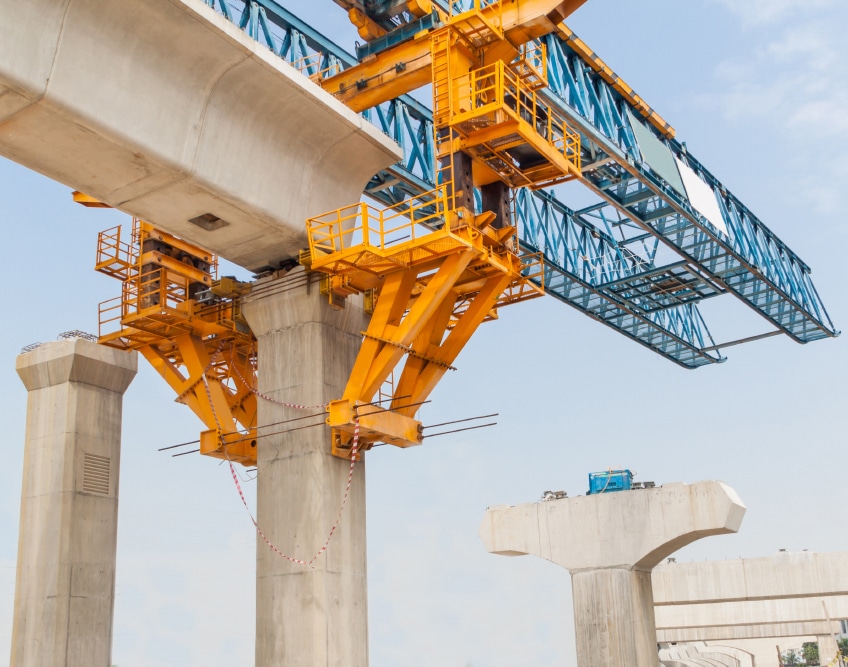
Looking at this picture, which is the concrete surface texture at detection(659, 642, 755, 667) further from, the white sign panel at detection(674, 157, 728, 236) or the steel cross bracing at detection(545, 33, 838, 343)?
the white sign panel at detection(674, 157, 728, 236)

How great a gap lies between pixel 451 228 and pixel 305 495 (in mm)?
5115

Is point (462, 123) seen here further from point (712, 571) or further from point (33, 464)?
point (712, 571)

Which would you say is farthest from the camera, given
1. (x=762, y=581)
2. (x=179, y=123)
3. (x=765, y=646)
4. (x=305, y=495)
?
(x=765, y=646)

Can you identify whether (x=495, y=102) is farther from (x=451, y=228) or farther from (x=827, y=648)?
(x=827, y=648)

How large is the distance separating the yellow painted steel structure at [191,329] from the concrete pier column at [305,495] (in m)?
1.98

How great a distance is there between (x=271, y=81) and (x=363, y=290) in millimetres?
4190

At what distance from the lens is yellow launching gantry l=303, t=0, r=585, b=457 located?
59.1ft

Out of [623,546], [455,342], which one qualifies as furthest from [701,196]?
[455,342]

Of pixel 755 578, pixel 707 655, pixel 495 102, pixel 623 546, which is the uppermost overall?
pixel 495 102

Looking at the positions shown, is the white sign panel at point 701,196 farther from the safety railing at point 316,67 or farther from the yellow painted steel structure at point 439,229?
the safety railing at point 316,67

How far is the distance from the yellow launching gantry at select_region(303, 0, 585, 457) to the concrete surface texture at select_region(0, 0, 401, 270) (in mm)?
999

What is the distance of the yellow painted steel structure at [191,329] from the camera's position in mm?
21719

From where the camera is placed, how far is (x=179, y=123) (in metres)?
16.6

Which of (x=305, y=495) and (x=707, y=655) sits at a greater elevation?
(x=305, y=495)
